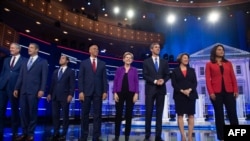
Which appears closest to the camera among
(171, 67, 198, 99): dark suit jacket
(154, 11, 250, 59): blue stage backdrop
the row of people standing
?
the row of people standing

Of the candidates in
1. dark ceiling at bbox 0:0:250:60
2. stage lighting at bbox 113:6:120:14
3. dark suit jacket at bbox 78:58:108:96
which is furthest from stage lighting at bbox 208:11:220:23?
dark suit jacket at bbox 78:58:108:96

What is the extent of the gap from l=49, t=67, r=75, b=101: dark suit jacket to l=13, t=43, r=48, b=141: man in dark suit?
658 millimetres

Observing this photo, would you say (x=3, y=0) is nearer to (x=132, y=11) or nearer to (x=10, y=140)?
(x=10, y=140)

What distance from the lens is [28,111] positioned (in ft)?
12.4

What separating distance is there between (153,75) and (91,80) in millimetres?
970

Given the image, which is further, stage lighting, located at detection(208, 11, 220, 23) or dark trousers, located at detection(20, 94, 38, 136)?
stage lighting, located at detection(208, 11, 220, 23)

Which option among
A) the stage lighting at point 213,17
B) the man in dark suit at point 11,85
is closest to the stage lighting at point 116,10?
the stage lighting at point 213,17

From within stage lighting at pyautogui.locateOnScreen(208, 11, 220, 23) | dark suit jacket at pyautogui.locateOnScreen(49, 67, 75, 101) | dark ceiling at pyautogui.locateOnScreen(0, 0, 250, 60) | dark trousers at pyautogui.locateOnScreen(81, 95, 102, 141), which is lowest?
dark trousers at pyautogui.locateOnScreen(81, 95, 102, 141)

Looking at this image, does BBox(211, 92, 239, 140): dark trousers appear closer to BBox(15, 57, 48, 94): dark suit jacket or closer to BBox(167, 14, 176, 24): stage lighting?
BBox(15, 57, 48, 94): dark suit jacket

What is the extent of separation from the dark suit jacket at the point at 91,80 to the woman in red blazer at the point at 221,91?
1.58 meters

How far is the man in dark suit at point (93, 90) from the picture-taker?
3.63 metres

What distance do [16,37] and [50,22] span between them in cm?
293

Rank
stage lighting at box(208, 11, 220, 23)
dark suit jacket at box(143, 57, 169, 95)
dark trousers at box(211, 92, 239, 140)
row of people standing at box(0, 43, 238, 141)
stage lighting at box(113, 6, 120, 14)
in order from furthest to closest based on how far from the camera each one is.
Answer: stage lighting at box(208, 11, 220, 23)
stage lighting at box(113, 6, 120, 14)
dark suit jacket at box(143, 57, 169, 95)
row of people standing at box(0, 43, 238, 141)
dark trousers at box(211, 92, 239, 140)

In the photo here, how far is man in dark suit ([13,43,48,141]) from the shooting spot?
3695 mm
